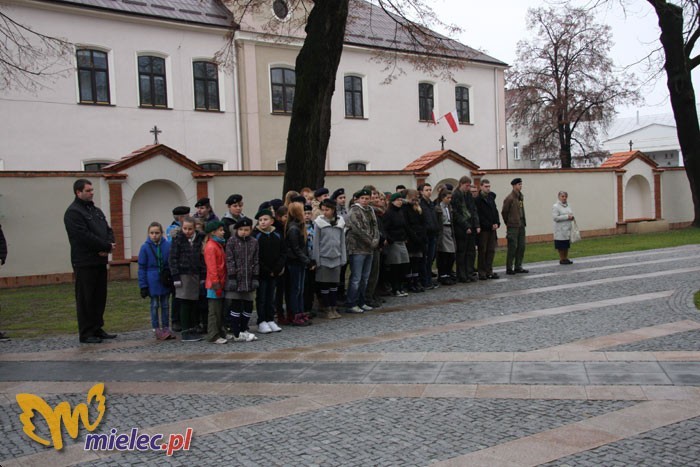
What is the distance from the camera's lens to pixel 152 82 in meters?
24.6

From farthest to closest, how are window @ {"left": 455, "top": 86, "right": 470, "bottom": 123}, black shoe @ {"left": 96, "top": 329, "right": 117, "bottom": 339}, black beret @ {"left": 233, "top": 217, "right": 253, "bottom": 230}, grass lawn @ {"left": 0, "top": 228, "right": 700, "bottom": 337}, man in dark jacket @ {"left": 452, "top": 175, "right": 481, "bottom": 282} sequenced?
window @ {"left": 455, "top": 86, "right": 470, "bottom": 123}
man in dark jacket @ {"left": 452, "top": 175, "right": 481, "bottom": 282}
grass lawn @ {"left": 0, "top": 228, "right": 700, "bottom": 337}
black shoe @ {"left": 96, "top": 329, "right": 117, "bottom": 339}
black beret @ {"left": 233, "top": 217, "right": 253, "bottom": 230}

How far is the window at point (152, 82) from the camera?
24.3m

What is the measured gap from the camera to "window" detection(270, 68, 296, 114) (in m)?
27.4

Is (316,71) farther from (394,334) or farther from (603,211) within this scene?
(603,211)

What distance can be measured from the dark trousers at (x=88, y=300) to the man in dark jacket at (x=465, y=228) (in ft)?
24.1

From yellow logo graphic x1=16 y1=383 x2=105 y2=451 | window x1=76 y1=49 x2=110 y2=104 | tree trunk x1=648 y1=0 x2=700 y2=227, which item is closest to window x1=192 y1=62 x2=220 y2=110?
window x1=76 y1=49 x2=110 y2=104

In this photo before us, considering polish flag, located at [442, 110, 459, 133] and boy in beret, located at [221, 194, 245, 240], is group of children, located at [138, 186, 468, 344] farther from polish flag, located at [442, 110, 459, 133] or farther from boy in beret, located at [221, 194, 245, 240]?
polish flag, located at [442, 110, 459, 133]

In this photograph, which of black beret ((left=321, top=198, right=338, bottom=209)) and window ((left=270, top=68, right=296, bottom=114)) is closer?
black beret ((left=321, top=198, right=338, bottom=209))

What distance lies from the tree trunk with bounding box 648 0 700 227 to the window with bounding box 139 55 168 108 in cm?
1862

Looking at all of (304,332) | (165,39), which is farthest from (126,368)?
(165,39)

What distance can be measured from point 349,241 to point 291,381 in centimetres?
443

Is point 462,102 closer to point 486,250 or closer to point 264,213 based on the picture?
point 486,250

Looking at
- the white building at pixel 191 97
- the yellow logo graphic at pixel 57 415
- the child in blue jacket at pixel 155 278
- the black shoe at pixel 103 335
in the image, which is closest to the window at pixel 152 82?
the white building at pixel 191 97

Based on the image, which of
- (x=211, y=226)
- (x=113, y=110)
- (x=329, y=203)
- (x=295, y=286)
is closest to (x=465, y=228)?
(x=329, y=203)
